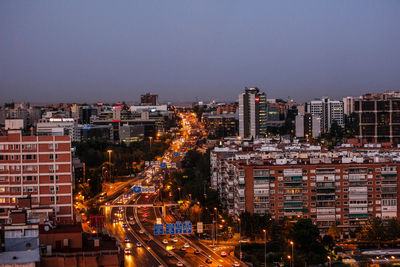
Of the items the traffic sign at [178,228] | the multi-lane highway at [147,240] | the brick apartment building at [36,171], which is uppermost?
the brick apartment building at [36,171]

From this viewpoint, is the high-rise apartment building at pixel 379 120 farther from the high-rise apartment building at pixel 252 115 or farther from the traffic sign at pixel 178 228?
the traffic sign at pixel 178 228

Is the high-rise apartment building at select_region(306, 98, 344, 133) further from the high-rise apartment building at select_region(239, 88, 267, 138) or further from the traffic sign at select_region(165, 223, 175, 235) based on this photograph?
the traffic sign at select_region(165, 223, 175, 235)

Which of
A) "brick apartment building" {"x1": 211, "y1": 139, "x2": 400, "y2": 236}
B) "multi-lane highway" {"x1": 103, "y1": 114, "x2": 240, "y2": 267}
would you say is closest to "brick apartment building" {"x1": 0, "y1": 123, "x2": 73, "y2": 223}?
"multi-lane highway" {"x1": 103, "y1": 114, "x2": 240, "y2": 267}

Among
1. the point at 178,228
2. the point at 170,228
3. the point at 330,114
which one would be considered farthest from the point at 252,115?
the point at 170,228

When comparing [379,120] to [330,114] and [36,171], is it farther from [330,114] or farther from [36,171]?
[36,171]

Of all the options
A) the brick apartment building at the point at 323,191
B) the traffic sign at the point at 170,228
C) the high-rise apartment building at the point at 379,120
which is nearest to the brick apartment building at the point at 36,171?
the traffic sign at the point at 170,228
